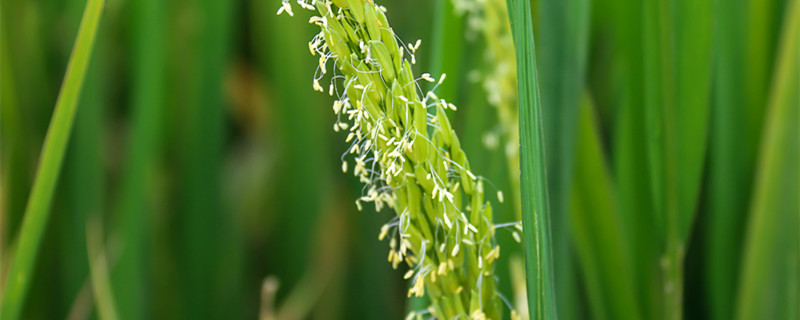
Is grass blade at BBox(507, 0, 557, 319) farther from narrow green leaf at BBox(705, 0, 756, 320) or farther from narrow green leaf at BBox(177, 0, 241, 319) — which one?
narrow green leaf at BBox(177, 0, 241, 319)

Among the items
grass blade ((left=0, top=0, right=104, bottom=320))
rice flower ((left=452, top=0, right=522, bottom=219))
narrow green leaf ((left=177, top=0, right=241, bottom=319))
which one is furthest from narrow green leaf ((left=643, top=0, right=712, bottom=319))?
narrow green leaf ((left=177, top=0, right=241, bottom=319))

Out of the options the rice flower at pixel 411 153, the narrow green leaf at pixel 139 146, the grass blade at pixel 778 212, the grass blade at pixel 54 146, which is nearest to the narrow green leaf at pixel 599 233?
the grass blade at pixel 778 212

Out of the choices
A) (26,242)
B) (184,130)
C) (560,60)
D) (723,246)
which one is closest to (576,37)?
(560,60)

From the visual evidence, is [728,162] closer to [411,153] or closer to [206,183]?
[411,153]

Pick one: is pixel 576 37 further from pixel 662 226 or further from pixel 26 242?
pixel 26 242

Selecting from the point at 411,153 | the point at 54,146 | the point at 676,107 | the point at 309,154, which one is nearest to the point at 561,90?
the point at 676,107

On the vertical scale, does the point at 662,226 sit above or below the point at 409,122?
below

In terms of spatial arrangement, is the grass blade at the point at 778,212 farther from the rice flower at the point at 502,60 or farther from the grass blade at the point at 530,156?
the grass blade at the point at 530,156
